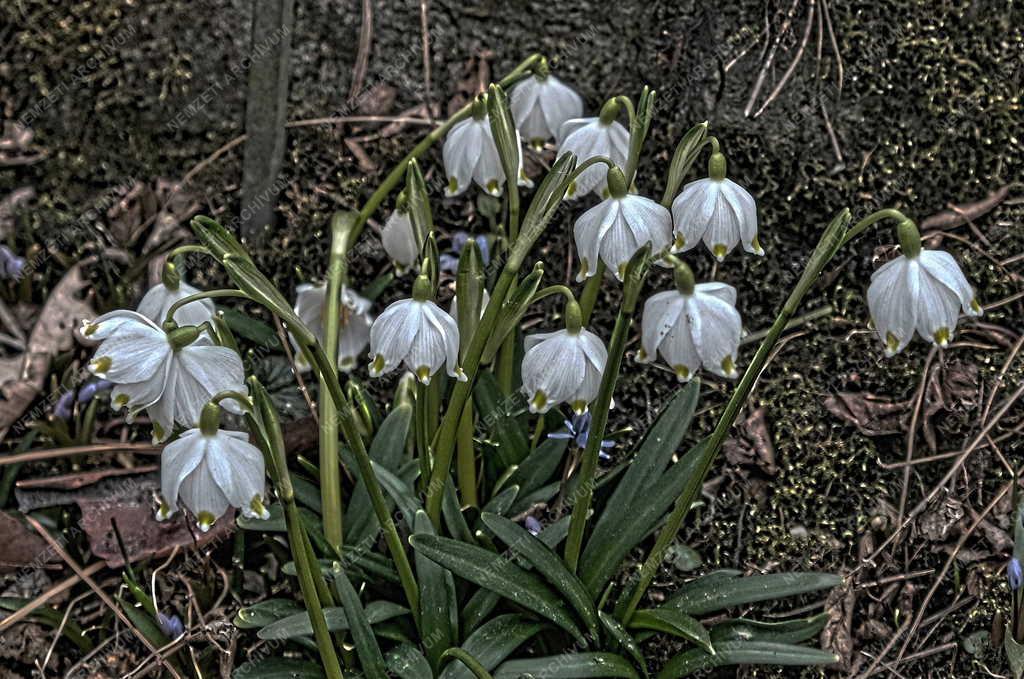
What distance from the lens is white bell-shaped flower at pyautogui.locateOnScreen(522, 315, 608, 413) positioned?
145cm

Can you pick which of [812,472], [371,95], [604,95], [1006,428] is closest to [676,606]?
[812,472]

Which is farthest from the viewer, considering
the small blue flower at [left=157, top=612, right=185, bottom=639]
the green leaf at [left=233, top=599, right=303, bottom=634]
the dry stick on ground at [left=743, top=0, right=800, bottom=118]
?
the dry stick on ground at [left=743, top=0, right=800, bottom=118]

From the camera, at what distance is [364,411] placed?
1.87m

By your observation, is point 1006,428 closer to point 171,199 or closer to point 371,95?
point 371,95

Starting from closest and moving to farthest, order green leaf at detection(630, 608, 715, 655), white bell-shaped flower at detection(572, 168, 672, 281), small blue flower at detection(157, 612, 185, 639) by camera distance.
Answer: white bell-shaped flower at detection(572, 168, 672, 281), green leaf at detection(630, 608, 715, 655), small blue flower at detection(157, 612, 185, 639)

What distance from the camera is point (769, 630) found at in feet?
5.49

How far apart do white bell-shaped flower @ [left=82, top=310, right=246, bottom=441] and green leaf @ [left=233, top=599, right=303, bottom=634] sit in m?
0.38

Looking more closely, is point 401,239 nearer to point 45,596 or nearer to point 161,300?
point 161,300

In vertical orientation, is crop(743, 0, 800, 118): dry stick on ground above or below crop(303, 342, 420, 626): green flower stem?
above

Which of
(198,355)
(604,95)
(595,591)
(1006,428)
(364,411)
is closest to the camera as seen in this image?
(198,355)

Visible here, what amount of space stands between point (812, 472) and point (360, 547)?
833 mm

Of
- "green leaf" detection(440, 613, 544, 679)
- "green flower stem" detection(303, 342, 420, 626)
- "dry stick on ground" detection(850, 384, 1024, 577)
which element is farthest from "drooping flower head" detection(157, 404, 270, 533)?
"dry stick on ground" detection(850, 384, 1024, 577)

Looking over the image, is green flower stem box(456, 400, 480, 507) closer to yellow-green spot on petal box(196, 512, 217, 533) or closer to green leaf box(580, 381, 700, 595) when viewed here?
green leaf box(580, 381, 700, 595)

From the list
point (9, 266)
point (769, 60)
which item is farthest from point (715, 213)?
point (9, 266)
